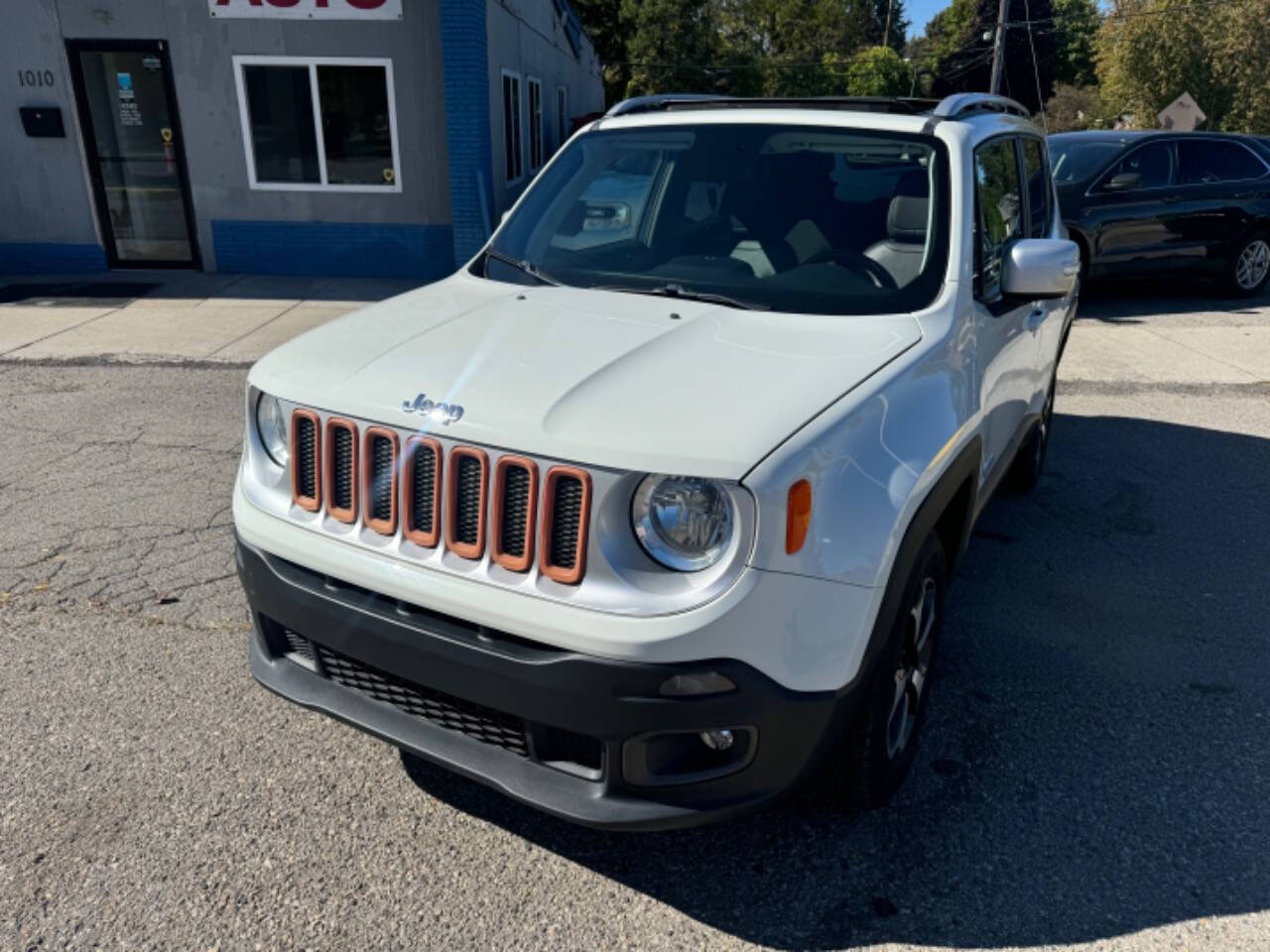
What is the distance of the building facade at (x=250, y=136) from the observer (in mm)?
10555

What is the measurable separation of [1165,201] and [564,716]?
10.6 metres

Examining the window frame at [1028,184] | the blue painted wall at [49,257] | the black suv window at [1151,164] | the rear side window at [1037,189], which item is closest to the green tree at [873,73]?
the black suv window at [1151,164]

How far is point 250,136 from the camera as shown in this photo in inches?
431

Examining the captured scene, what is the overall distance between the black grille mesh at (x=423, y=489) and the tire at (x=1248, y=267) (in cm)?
1142

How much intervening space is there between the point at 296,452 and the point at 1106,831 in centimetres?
244

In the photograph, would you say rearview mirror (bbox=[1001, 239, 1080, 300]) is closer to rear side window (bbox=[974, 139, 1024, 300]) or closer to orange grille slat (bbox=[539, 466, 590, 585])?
rear side window (bbox=[974, 139, 1024, 300])

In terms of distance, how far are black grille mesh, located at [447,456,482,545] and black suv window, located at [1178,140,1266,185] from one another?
10.9m

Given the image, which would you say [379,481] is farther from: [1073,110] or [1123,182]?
[1073,110]

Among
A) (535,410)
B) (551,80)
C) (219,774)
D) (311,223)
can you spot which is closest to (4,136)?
(311,223)

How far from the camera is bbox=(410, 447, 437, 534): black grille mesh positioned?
236 cm

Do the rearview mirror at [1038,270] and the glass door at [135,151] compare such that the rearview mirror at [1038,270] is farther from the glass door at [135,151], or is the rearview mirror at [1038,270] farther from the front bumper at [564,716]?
the glass door at [135,151]

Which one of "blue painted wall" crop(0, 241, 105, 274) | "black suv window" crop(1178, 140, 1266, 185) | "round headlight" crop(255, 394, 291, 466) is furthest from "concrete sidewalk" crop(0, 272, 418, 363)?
"black suv window" crop(1178, 140, 1266, 185)

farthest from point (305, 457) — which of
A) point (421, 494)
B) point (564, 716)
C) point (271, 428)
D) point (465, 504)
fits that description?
point (564, 716)

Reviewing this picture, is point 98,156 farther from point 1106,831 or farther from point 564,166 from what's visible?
point 1106,831
